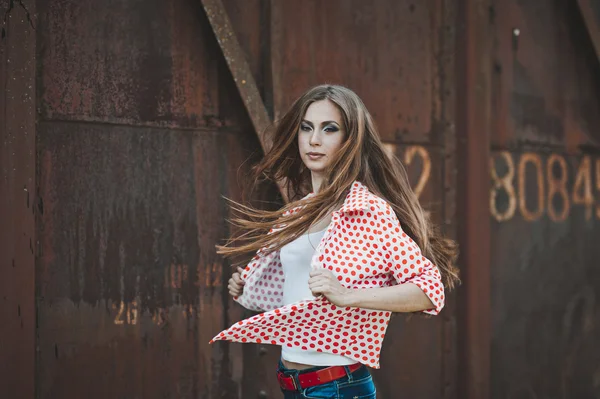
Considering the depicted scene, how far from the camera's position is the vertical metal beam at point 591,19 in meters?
4.46

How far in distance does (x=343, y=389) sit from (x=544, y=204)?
273 cm

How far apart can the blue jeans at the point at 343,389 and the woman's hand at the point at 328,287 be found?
0.32 meters

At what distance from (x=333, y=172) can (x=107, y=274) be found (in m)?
1.16

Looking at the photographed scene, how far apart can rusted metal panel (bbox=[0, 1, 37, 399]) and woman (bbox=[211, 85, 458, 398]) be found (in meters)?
0.82

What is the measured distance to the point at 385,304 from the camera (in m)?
1.99

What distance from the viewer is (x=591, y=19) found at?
448cm

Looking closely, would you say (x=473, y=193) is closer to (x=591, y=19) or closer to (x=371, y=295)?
(x=591, y=19)

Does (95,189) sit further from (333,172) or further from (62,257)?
(333,172)

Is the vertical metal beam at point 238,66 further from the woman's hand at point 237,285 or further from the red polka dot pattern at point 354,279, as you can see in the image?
the red polka dot pattern at point 354,279

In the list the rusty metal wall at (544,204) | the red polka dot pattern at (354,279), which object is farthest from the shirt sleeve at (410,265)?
the rusty metal wall at (544,204)

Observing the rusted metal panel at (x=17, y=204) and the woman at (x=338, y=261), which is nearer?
the woman at (x=338, y=261)

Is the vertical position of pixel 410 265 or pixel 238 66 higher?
pixel 238 66

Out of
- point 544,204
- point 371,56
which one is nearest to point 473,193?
point 544,204

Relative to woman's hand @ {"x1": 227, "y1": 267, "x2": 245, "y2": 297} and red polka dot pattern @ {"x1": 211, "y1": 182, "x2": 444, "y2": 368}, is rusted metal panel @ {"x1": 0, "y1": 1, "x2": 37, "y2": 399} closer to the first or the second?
woman's hand @ {"x1": 227, "y1": 267, "x2": 245, "y2": 297}
